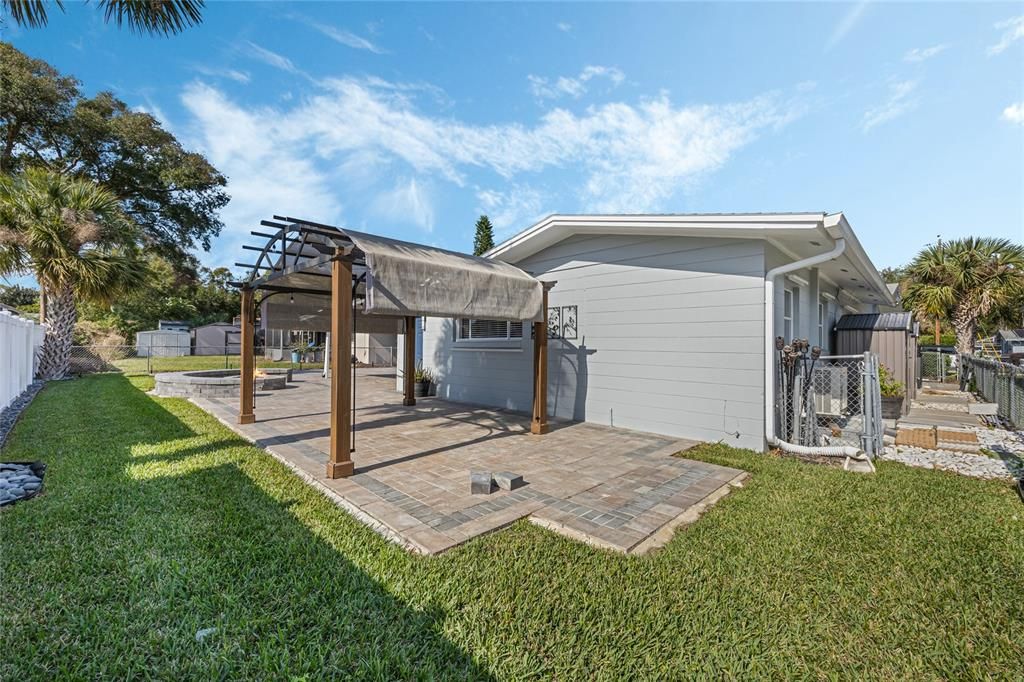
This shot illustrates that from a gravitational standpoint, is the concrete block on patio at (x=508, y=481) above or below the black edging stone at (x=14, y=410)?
below

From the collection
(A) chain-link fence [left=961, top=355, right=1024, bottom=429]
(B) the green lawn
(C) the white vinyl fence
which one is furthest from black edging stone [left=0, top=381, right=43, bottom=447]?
(A) chain-link fence [left=961, top=355, right=1024, bottom=429]

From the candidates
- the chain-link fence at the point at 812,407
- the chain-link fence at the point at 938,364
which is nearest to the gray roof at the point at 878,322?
the chain-link fence at the point at 812,407

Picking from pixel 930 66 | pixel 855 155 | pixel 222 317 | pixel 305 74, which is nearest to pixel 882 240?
pixel 855 155

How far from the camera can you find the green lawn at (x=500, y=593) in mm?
2148

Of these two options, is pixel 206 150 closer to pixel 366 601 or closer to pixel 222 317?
pixel 222 317

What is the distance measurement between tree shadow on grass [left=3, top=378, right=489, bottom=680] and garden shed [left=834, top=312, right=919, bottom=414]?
12.2m

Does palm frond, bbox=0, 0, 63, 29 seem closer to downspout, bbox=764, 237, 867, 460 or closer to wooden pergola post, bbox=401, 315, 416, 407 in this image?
wooden pergola post, bbox=401, 315, 416, 407

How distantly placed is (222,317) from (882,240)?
1944 inches

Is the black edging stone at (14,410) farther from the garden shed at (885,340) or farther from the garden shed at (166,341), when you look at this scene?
the garden shed at (166,341)

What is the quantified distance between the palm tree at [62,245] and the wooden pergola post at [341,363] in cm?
1302

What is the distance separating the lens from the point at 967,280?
18344 mm

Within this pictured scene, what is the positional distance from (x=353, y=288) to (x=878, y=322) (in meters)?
12.2

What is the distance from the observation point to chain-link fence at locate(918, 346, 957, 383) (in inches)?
726

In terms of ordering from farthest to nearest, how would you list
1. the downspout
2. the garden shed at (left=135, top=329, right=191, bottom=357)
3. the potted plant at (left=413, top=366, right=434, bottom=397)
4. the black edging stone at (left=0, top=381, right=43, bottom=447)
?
the garden shed at (left=135, top=329, right=191, bottom=357)
the potted plant at (left=413, top=366, right=434, bottom=397)
the black edging stone at (left=0, top=381, right=43, bottom=447)
the downspout
